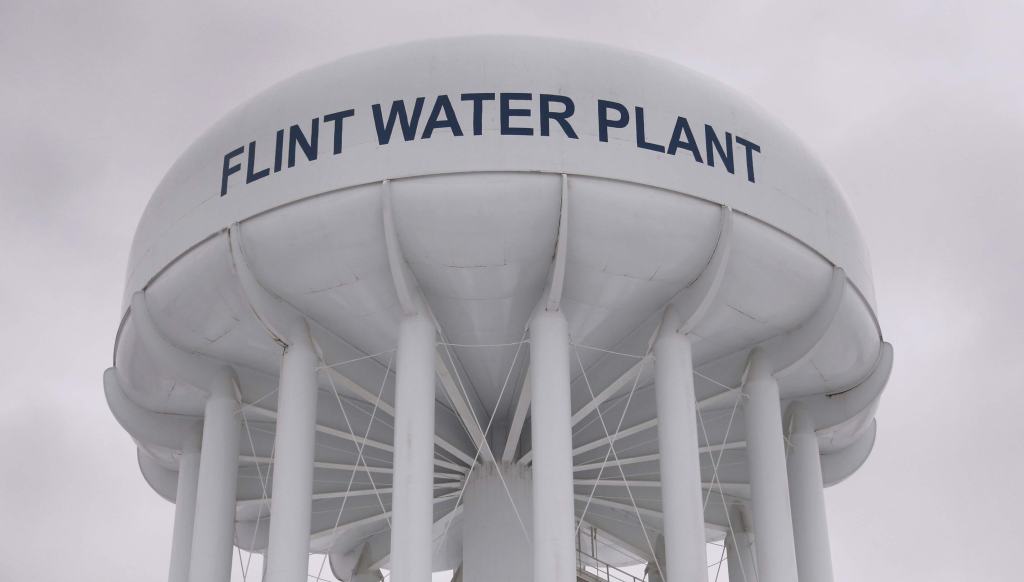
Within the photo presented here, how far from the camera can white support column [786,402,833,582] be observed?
18.4m

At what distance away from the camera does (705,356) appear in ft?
57.5

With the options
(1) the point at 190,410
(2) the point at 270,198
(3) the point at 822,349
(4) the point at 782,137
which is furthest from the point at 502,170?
(1) the point at 190,410

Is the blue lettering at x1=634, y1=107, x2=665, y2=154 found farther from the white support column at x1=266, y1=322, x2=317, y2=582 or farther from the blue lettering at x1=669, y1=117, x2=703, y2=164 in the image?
the white support column at x1=266, y1=322, x2=317, y2=582

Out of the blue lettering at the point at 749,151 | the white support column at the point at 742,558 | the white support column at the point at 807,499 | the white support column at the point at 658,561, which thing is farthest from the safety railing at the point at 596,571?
the blue lettering at the point at 749,151

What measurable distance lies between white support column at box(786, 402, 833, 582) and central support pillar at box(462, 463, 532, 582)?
3.76 metres

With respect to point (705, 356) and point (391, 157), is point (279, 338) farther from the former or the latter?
point (705, 356)

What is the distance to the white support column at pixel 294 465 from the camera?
15.1 metres

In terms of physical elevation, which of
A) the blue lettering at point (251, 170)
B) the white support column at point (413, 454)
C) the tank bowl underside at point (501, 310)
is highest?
the blue lettering at point (251, 170)

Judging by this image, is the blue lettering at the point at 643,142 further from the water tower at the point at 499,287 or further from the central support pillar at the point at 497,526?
the central support pillar at the point at 497,526

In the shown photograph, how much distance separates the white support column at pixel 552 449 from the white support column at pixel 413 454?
118cm

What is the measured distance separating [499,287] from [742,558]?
8074 millimetres

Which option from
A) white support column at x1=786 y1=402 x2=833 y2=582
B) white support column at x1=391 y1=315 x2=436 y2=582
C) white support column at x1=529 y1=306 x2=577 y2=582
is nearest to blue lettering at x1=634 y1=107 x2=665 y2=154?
white support column at x1=529 y1=306 x2=577 y2=582

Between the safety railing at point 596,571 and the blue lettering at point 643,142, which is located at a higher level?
the blue lettering at point 643,142

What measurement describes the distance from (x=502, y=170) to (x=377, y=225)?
151 centimetres
